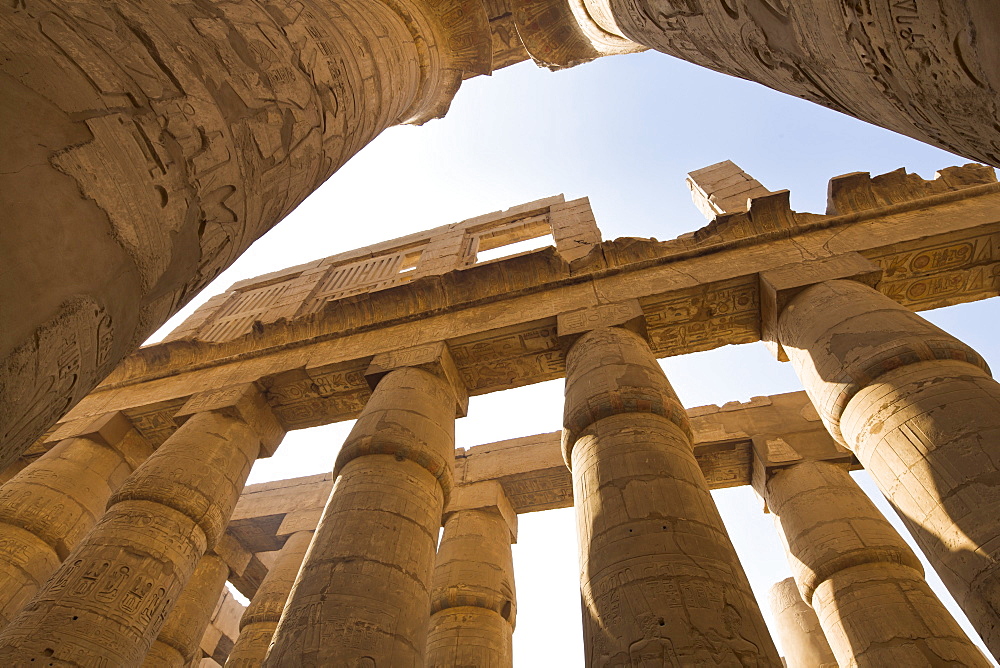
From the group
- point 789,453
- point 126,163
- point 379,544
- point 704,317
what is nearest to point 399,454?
point 379,544

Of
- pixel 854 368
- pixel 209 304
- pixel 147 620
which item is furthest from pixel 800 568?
pixel 209 304

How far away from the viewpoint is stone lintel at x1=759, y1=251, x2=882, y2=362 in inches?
252

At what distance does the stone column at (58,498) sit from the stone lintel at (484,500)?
489 cm

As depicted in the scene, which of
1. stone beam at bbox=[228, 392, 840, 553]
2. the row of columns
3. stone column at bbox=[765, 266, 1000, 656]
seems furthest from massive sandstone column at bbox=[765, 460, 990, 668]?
stone column at bbox=[765, 266, 1000, 656]

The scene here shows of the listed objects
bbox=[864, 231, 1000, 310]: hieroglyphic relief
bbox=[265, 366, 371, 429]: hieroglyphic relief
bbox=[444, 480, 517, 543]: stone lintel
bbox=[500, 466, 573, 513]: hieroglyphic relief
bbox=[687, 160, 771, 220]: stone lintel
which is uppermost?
bbox=[687, 160, 771, 220]: stone lintel

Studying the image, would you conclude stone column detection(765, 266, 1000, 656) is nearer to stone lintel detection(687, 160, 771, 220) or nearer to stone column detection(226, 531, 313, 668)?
stone lintel detection(687, 160, 771, 220)

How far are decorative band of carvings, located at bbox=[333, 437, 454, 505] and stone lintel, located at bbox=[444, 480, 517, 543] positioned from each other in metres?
4.04

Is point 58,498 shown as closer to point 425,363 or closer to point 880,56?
point 425,363

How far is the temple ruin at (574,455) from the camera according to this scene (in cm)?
404

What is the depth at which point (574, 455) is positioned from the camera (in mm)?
5395

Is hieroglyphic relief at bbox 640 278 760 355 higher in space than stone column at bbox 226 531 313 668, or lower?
higher

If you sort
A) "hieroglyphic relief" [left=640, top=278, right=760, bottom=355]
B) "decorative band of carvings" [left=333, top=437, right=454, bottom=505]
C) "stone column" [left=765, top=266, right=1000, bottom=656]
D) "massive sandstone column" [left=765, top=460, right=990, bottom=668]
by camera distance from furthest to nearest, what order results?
"hieroglyphic relief" [left=640, top=278, right=760, bottom=355] < "massive sandstone column" [left=765, top=460, right=990, bottom=668] < "decorative band of carvings" [left=333, top=437, right=454, bottom=505] < "stone column" [left=765, top=266, right=1000, bottom=656]

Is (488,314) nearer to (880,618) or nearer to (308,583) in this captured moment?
(308,583)

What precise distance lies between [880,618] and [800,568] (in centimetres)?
126
